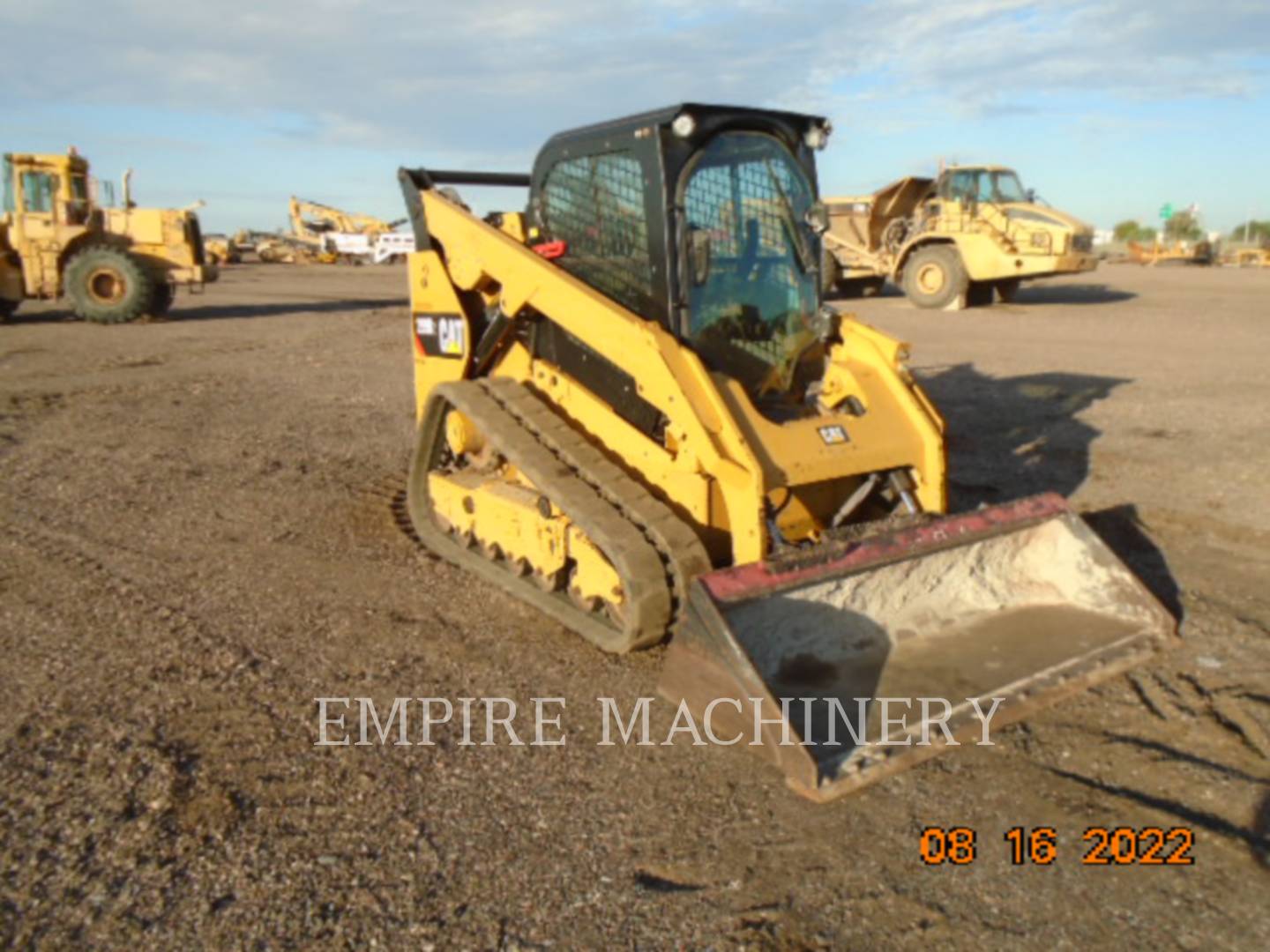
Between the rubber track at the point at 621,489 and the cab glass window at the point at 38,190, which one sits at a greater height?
the cab glass window at the point at 38,190

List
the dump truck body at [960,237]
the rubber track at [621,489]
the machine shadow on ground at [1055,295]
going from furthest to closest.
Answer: the machine shadow on ground at [1055,295] < the dump truck body at [960,237] < the rubber track at [621,489]

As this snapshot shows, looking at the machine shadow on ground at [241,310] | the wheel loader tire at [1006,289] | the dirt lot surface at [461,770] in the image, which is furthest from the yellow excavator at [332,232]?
the dirt lot surface at [461,770]

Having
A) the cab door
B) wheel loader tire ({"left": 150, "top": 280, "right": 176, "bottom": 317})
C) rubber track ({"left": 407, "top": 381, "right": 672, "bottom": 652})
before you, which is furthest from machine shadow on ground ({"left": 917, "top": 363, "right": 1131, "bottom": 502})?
the cab door

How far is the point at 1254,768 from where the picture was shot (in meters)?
3.46

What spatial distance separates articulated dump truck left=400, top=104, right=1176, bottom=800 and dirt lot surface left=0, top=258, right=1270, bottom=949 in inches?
8.8

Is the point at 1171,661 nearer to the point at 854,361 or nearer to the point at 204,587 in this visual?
the point at 854,361

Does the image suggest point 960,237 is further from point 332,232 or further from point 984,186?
point 332,232

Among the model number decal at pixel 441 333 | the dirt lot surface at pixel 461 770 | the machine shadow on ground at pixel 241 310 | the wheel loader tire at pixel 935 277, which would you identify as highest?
the wheel loader tire at pixel 935 277

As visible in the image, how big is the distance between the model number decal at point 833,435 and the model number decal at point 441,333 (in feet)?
7.20

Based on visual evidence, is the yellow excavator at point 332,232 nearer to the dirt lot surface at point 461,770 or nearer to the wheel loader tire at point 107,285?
the wheel loader tire at point 107,285

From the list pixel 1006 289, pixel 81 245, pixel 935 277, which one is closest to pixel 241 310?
pixel 81 245

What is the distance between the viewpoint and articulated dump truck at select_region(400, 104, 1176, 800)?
3.83 meters

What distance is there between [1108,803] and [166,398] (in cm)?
930

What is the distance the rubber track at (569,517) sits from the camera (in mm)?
4113
